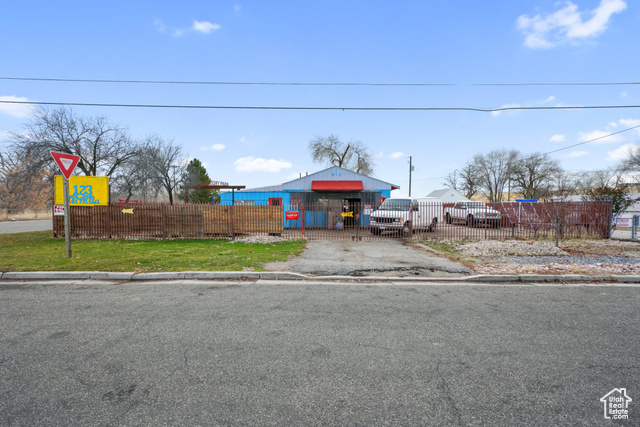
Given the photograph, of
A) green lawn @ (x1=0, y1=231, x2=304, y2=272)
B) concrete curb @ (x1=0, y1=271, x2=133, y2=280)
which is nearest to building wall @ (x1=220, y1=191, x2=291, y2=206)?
green lawn @ (x1=0, y1=231, x2=304, y2=272)

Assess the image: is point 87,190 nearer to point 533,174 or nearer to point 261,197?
point 261,197

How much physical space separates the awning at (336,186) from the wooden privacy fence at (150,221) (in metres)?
6.85

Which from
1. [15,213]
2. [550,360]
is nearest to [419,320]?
[550,360]

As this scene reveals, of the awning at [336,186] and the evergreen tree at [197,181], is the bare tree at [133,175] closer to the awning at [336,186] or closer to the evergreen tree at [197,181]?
the evergreen tree at [197,181]

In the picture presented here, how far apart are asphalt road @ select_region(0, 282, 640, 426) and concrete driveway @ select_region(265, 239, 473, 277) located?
212 cm

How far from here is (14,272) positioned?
691cm

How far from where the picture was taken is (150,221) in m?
14.6

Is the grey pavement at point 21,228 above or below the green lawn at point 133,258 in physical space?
above

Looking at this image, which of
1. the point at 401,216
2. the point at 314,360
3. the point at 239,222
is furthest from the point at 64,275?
the point at 401,216

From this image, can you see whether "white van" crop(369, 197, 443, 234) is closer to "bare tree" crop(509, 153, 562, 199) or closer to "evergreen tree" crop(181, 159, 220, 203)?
"evergreen tree" crop(181, 159, 220, 203)

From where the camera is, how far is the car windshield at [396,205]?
15.9 m

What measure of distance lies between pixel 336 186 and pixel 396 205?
17.1ft

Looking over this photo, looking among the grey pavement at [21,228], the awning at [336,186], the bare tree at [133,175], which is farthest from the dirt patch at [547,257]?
the grey pavement at [21,228]

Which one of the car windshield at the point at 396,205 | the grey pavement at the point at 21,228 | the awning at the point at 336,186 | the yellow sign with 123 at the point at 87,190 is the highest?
the awning at the point at 336,186
